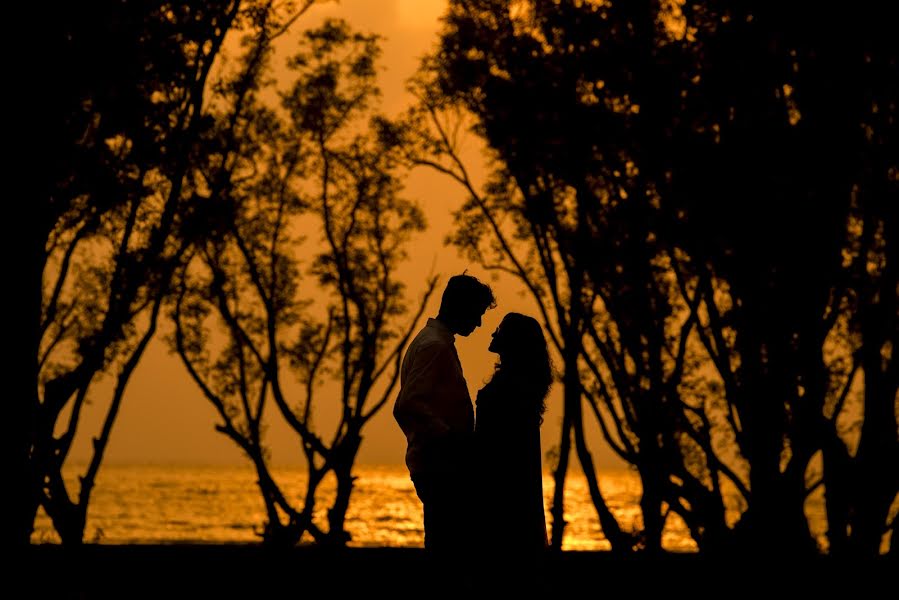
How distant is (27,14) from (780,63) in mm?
9574

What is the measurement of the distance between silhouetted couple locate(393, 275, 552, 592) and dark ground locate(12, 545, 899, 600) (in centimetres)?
427

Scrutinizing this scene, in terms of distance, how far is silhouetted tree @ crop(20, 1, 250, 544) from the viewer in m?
8.06

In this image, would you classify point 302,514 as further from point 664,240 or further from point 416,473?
point 416,473

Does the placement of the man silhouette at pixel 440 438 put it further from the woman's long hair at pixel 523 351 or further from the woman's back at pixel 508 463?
the woman's long hair at pixel 523 351

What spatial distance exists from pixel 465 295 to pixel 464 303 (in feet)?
0.15

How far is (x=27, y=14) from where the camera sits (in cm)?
787

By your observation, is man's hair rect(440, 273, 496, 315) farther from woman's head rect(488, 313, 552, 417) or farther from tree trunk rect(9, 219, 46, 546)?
tree trunk rect(9, 219, 46, 546)

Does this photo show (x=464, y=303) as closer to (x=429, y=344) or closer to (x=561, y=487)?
(x=429, y=344)

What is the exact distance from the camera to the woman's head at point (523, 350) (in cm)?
588

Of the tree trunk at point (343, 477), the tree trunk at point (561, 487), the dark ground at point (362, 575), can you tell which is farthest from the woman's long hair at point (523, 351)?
the tree trunk at point (343, 477)

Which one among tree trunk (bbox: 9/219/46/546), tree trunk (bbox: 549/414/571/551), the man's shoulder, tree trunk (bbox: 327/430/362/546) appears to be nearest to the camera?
the man's shoulder

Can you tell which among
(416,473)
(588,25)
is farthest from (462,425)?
(588,25)

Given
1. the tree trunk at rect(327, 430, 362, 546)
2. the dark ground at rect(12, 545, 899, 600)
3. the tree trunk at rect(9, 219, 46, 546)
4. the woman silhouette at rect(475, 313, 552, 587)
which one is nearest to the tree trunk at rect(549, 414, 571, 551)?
the tree trunk at rect(327, 430, 362, 546)

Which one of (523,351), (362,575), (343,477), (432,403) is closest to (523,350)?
(523,351)
